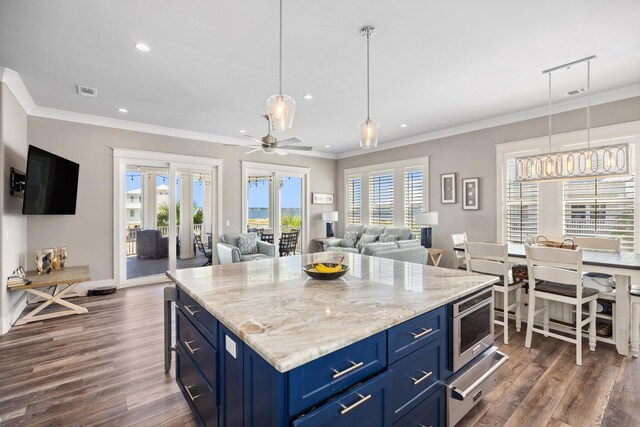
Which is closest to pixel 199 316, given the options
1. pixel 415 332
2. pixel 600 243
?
pixel 415 332

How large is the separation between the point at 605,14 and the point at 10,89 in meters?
6.07

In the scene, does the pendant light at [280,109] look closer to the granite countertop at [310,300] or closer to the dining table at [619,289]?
the granite countertop at [310,300]

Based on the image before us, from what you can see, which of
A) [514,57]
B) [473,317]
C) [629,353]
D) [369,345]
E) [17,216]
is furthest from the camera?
[17,216]

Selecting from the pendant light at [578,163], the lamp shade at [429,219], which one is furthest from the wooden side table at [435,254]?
the pendant light at [578,163]

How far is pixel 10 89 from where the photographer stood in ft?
11.6

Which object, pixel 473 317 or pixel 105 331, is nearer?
pixel 473 317

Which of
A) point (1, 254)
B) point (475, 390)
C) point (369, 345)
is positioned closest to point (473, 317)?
point (475, 390)

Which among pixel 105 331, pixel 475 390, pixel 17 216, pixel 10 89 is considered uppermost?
pixel 10 89

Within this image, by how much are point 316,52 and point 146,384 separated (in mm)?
3324

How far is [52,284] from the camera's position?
3689mm

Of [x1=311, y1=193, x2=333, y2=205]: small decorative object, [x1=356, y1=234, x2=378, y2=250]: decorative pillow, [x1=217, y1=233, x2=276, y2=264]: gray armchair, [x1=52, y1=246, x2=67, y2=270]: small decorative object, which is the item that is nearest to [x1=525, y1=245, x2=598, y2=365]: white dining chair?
[x1=356, y1=234, x2=378, y2=250]: decorative pillow

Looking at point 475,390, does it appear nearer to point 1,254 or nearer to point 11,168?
point 1,254

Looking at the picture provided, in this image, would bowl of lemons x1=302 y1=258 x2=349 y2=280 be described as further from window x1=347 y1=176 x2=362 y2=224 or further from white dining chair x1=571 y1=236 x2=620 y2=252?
window x1=347 y1=176 x2=362 y2=224

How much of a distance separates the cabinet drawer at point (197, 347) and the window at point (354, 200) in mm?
6057
